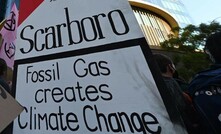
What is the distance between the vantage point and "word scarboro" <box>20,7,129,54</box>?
1137 mm

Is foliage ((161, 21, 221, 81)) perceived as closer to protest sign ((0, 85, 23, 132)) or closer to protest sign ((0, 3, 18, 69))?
protest sign ((0, 3, 18, 69))

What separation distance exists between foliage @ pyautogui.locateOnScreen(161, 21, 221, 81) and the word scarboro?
13.5 m

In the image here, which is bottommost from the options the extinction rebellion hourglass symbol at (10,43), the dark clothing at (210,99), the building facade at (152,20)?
the dark clothing at (210,99)

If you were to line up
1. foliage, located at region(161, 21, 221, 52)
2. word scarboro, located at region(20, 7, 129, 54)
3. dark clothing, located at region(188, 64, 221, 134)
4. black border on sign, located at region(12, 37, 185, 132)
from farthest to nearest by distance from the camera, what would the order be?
1. foliage, located at region(161, 21, 221, 52)
2. dark clothing, located at region(188, 64, 221, 134)
3. word scarboro, located at region(20, 7, 129, 54)
4. black border on sign, located at region(12, 37, 185, 132)

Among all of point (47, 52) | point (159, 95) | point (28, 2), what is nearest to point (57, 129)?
point (47, 52)

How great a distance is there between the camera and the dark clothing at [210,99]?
138 cm

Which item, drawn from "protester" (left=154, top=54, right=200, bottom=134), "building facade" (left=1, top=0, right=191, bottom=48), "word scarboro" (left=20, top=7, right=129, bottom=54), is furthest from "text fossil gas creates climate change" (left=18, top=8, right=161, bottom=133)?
"building facade" (left=1, top=0, right=191, bottom=48)

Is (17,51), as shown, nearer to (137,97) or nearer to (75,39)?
(75,39)

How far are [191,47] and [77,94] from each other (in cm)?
1596

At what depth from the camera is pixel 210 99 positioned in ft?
4.57

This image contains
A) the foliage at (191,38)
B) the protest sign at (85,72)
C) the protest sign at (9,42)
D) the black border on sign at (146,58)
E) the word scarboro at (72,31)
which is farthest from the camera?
the foliage at (191,38)

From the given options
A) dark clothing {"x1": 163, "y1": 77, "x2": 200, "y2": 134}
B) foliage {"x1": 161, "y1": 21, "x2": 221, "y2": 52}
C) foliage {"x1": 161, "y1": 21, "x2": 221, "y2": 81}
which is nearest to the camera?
dark clothing {"x1": 163, "y1": 77, "x2": 200, "y2": 134}

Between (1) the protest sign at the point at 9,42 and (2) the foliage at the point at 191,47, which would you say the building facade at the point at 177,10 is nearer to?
(2) the foliage at the point at 191,47

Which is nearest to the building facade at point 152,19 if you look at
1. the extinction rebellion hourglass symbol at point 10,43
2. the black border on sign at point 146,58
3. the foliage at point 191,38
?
the foliage at point 191,38
